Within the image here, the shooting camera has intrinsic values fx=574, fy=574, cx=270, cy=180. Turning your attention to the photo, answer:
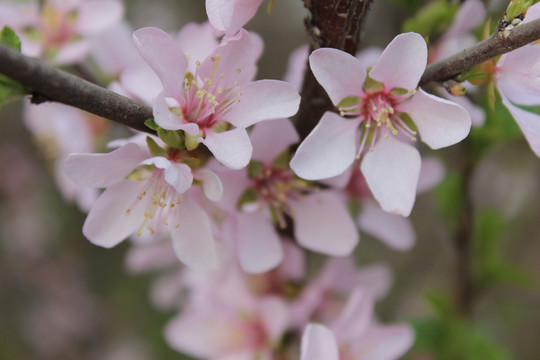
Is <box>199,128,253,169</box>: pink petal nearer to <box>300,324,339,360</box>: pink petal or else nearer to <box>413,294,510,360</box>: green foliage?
<box>300,324,339,360</box>: pink petal

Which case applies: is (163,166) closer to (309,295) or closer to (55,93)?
(55,93)

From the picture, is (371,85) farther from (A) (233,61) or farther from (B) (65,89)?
(B) (65,89)

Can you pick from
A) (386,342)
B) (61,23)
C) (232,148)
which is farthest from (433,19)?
(61,23)

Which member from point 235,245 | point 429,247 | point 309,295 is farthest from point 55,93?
point 429,247

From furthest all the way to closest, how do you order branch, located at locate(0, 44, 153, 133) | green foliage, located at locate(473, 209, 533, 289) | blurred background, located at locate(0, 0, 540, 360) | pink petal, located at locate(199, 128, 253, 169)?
blurred background, located at locate(0, 0, 540, 360)
green foliage, located at locate(473, 209, 533, 289)
pink petal, located at locate(199, 128, 253, 169)
branch, located at locate(0, 44, 153, 133)

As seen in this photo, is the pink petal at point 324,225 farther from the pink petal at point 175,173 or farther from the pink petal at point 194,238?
the pink petal at point 175,173

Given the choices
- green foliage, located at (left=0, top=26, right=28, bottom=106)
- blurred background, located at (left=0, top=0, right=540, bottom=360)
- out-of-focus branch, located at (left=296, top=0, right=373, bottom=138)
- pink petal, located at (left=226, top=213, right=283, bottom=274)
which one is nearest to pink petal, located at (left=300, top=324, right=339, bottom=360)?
pink petal, located at (left=226, top=213, right=283, bottom=274)
